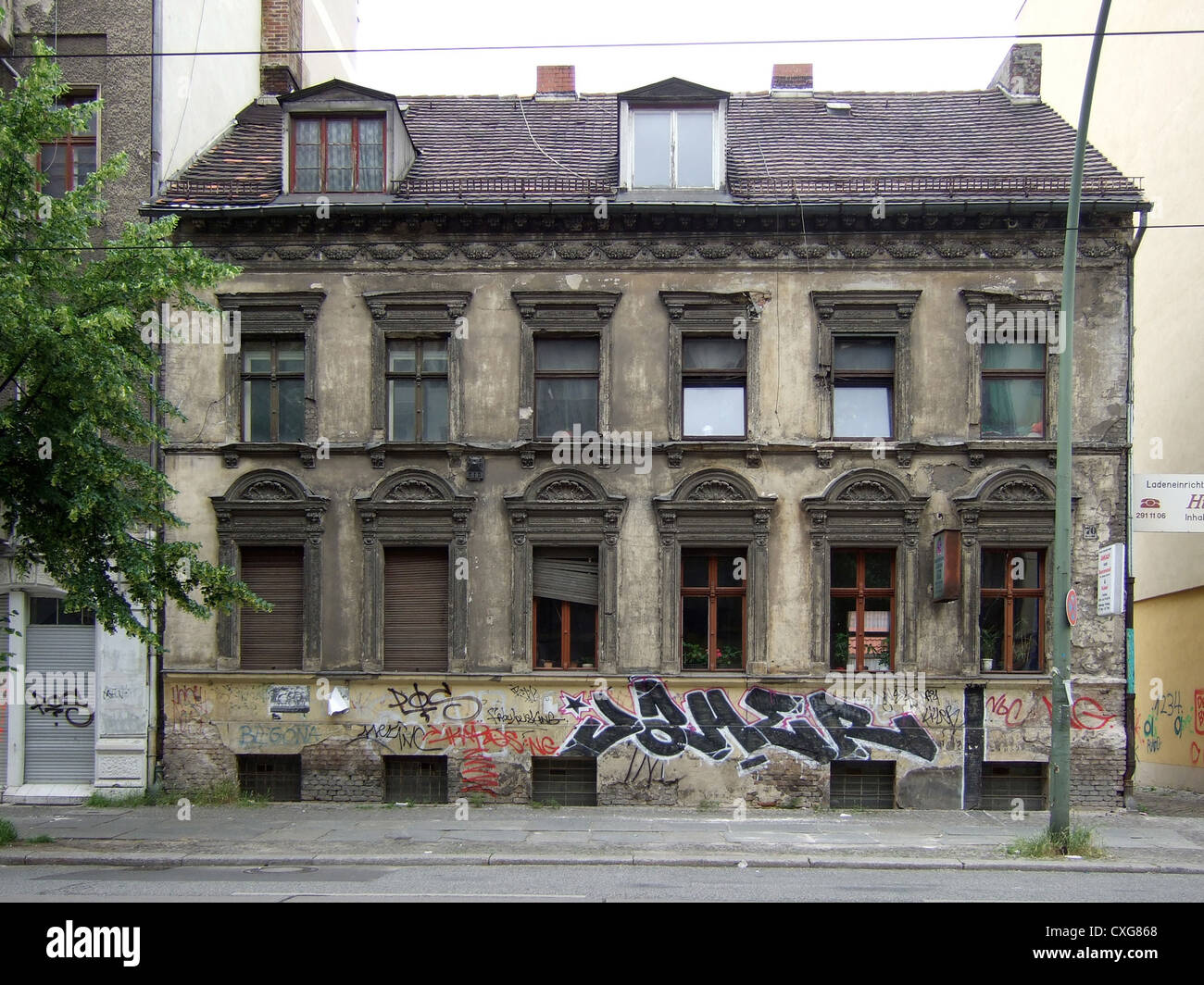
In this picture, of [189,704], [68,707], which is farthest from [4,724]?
[189,704]

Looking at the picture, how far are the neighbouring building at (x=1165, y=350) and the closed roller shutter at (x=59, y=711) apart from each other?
17278 mm

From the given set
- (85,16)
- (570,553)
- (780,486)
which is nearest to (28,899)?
(570,553)

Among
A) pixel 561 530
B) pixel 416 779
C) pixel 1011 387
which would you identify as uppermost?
pixel 1011 387

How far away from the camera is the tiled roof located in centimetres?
1709

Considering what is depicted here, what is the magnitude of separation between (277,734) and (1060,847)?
10.8 meters

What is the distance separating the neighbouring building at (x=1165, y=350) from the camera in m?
21.2

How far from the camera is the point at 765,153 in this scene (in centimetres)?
1861

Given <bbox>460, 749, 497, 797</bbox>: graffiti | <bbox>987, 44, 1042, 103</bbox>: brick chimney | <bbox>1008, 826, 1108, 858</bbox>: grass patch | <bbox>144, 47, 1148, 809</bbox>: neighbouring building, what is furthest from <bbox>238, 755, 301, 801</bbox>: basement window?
<bbox>987, 44, 1042, 103</bbox>: brick chimney

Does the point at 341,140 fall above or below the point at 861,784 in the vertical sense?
above

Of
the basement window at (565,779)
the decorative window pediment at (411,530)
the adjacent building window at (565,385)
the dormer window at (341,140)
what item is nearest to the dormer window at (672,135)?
the adjacent building window at (565,385)

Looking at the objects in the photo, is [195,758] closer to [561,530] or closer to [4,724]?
[4,724]

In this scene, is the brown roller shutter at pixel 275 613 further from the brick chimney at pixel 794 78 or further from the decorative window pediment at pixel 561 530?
the brick chimney at pixel 794 78

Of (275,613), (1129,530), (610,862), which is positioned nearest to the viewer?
(610,862)

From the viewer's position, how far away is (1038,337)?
17.0 m
